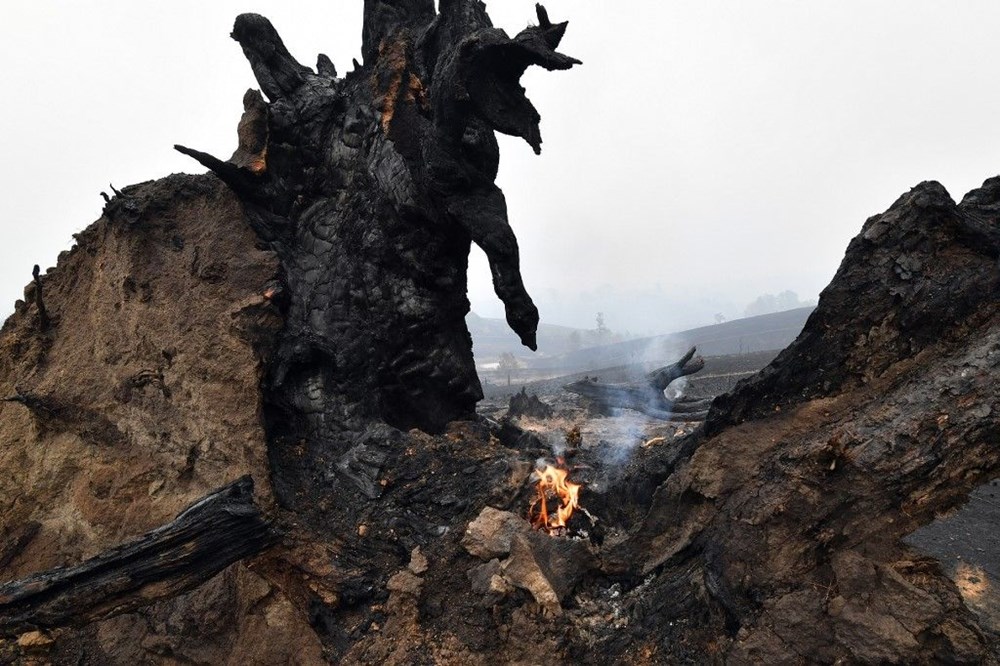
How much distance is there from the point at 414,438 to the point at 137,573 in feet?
11.0

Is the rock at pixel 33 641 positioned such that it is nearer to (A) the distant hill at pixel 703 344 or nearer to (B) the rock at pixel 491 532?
(B) the rock at pixel 491 532

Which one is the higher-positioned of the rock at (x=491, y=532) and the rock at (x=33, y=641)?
the rock at (x=491, y=532)

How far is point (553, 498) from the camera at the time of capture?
6.48 m

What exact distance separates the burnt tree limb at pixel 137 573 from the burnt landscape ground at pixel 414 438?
2 cm

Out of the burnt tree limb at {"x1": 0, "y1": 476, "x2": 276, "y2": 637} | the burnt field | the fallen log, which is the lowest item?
the burnt field

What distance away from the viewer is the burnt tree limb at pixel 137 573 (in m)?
4.06

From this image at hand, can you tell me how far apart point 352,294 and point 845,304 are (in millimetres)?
6171

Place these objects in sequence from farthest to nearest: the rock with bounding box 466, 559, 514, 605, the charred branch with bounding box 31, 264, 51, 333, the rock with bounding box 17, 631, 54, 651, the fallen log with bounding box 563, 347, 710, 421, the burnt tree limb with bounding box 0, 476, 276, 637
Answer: the fallen log with bounding box 563, 347, 710, 421 → the charred branch with bounding box 31, 264, 51, 333 → the rock with bounding box 17, 631, 54, 651 → the rock with bounding box 466, 559, 514, 605 → the burnt tree limb with bounding box 0, 476, 276, 637

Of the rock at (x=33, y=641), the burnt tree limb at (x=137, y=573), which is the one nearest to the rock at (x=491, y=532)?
the burnt tree limb at (x=137, y=573)

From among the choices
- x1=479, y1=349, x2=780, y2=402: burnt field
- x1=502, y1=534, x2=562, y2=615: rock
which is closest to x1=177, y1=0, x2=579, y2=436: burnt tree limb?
x1=502, y1=534, x2=562, y2=615: rock

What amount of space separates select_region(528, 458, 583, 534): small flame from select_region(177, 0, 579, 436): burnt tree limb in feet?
6.27

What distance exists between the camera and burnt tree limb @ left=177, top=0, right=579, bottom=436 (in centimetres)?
671

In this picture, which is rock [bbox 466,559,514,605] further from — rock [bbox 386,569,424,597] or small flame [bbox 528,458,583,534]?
small flame [bbox 528,458,583,534]

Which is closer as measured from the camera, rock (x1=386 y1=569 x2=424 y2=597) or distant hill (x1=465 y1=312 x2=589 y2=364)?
rock (x1=386 y1=569 x2=424 y2=597)
